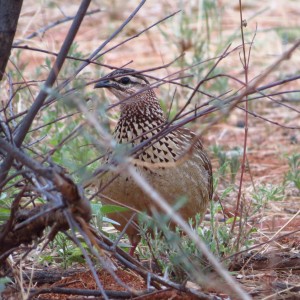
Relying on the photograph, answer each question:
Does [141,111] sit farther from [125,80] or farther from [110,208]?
[110,208]

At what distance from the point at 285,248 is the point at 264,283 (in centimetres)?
80

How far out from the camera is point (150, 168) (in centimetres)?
459

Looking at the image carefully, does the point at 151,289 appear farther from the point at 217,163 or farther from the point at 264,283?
the point at 217,163

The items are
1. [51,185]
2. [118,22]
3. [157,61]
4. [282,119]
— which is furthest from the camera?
[118,22]

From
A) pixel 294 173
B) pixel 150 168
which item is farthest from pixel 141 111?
pixel 294 173

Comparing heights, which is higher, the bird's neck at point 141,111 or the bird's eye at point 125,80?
the bird's eye at point 125,80

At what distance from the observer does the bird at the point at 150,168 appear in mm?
4664

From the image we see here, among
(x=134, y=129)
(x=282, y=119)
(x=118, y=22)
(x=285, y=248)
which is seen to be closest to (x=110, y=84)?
(x=134, y=129)

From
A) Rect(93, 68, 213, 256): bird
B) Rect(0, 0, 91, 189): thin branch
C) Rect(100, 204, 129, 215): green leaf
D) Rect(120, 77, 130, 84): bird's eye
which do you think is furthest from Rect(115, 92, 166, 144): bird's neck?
Rect(0, 0, 91, 189): thin branch

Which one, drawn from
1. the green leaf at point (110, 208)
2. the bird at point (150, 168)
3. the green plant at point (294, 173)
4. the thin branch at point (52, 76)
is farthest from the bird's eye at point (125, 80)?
the thin branch at point (52, 76)

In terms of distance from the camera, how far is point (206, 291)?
3.80 m

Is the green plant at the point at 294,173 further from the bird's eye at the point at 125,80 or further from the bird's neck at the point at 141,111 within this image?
the bird's eye at the point at 125,80

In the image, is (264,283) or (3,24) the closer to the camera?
(3,24)

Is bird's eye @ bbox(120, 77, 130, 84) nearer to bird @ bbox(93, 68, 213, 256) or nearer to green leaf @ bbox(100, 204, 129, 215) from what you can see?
bird @ bbox(93, 68, 213, 256)
